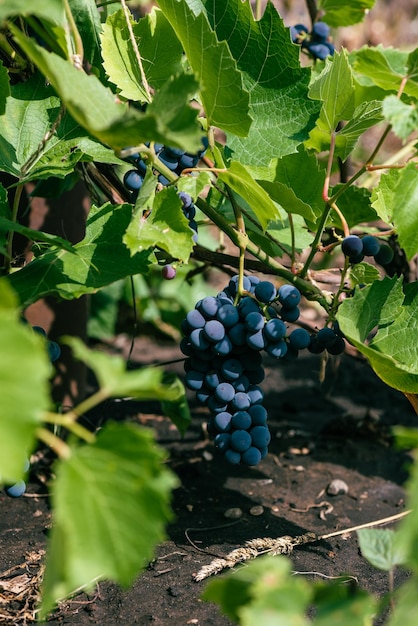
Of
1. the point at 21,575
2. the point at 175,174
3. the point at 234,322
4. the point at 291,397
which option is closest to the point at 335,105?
the point at 175,174

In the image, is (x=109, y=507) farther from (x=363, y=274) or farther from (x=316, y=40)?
(x=316, y=40)

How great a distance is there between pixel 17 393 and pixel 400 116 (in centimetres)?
57

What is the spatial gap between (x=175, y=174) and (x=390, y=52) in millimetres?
702

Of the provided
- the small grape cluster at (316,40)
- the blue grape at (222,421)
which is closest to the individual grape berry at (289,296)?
the blue grape at (222,421)

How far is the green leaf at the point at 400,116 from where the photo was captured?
88 cm

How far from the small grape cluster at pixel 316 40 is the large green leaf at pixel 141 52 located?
56cm

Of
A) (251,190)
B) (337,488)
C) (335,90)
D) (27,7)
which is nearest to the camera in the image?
(27,7)

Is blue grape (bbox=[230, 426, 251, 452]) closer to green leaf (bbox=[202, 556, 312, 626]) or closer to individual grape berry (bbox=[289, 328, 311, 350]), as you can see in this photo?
individual grape berry (bbox=[289, 328, 311, 350])

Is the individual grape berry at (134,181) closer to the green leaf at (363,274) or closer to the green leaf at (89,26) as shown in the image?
the green leaf at (89,26)

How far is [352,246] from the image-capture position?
117 centimetres

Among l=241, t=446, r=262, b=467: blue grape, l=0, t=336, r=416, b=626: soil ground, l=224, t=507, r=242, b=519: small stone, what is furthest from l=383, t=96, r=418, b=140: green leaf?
l=224, t=507, r=242, b=519: small stone

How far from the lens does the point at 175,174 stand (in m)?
1.18

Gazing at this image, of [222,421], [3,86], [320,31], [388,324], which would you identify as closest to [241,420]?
[222,421]

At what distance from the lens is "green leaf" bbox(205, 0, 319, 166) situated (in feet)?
3.94
